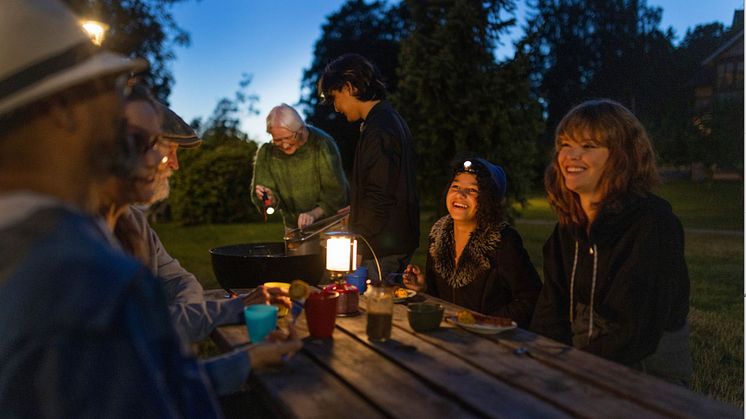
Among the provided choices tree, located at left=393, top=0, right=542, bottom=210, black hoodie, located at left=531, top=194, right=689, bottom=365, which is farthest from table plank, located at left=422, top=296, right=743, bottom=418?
tree, located at left=393, top=0, right=542, bottom=210

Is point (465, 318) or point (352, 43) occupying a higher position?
point (352, 43)

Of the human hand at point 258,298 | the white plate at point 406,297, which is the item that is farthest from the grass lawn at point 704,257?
the human hand at point 258,298

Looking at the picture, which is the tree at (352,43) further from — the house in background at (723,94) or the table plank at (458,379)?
the table plank at (458,379)

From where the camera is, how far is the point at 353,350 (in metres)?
2.37

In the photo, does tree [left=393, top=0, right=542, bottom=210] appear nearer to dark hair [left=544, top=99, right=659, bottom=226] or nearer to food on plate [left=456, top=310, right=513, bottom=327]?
dark hair [left=544, top=99, right=659, bottom=226]

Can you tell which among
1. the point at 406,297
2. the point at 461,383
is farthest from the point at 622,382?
the point at 406,297

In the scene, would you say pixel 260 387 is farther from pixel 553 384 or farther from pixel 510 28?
pixel 510 28

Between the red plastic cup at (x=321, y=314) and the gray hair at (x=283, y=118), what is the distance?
2.67 meters

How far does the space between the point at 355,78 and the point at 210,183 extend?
13651mm

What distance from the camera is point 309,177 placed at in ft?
17.2

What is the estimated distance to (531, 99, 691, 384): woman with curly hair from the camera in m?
2.59

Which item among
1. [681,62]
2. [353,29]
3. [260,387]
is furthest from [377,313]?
[353,29]

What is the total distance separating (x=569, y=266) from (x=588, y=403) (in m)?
1.27

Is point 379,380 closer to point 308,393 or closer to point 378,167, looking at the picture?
point 308,393
